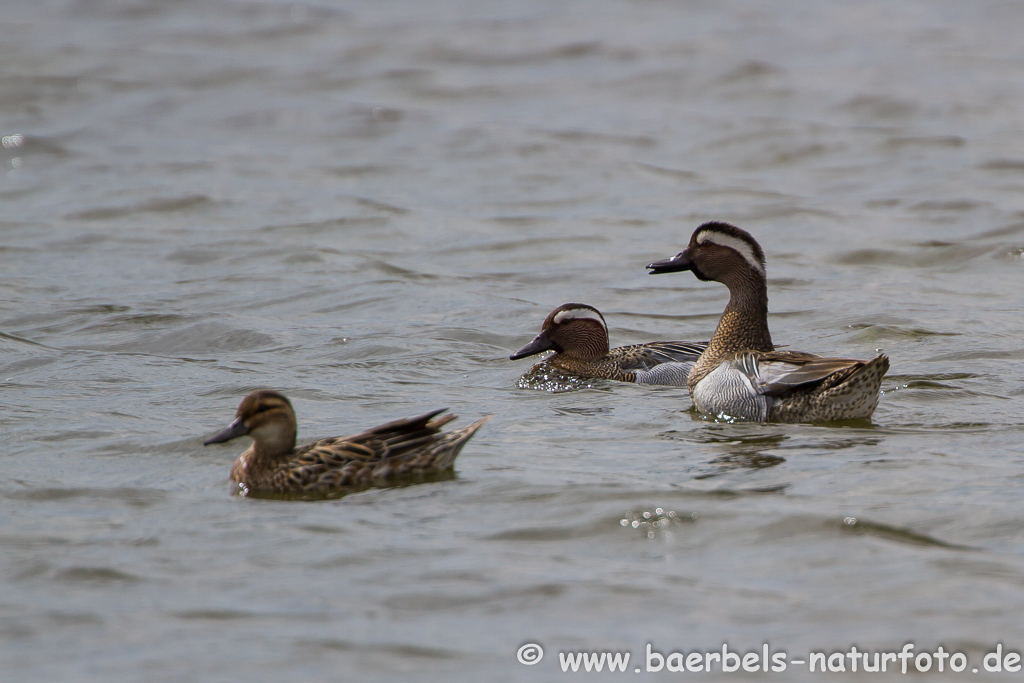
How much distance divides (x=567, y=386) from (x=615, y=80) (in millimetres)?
14456

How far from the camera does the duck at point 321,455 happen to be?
765cm

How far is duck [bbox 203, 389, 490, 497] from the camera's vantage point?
7.65m

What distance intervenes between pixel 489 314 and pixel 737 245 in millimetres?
3413

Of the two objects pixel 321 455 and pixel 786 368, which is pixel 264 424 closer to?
pixel 321 455

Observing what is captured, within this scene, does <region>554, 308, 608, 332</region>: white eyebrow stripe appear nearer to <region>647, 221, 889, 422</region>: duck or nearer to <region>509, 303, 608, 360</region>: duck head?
<region>509, 303, 608, 360</region>: duck head

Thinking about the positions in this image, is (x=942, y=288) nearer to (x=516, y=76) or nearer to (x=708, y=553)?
(x=708, y=553)

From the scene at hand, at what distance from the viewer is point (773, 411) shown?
31.2 ft

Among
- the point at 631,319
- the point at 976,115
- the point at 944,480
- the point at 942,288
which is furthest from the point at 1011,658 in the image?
the point at 976,115

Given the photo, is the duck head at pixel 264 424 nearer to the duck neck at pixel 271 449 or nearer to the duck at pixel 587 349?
the duck neck at pixel 271 449

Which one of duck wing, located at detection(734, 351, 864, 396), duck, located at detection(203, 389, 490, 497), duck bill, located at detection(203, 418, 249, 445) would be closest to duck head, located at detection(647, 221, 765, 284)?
duck wing, located at detection(734, 351, 864, 396)

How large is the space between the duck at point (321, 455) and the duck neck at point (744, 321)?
3.04 m

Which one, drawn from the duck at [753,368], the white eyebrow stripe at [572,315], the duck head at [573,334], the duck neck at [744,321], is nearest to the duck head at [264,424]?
the duck at [753,368]

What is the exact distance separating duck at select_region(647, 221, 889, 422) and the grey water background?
0.87ft

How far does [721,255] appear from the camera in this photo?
10570 mm
